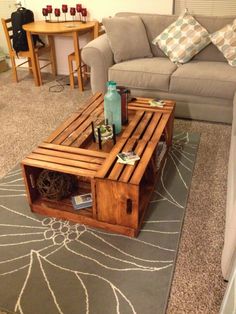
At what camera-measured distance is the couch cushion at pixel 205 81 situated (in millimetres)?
2713

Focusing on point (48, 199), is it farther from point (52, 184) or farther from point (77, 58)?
point (77, 58)

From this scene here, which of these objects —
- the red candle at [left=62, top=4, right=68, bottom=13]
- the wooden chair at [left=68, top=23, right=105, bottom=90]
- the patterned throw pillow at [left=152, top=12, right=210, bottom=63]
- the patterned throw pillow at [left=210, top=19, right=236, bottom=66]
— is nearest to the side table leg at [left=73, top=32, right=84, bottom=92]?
the wooden chair at [left=68, top=23, right=105, bottom=90]

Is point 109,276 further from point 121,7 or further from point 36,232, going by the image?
point 121,7

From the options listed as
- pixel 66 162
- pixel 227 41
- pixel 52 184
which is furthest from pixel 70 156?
pixel 227 41

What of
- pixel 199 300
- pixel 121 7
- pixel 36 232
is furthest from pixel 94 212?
pixel 121 7

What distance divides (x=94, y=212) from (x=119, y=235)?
20cm

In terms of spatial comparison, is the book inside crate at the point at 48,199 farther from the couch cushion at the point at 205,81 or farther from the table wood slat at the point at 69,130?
the couch cushion at the point at 205,81

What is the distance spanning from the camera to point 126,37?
3154mm

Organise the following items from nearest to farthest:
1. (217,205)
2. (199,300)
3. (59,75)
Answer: (199,300), (217,205), (59,75)

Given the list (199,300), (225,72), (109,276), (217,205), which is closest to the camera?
(199,300)

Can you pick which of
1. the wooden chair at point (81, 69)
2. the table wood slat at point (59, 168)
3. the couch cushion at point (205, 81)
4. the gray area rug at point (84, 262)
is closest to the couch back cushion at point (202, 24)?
the couch cushion at point (205, 81)

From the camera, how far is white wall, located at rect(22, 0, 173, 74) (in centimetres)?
371

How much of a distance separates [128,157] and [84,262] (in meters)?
0.62

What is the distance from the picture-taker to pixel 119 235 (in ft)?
5.84
